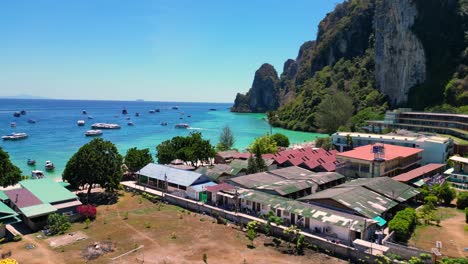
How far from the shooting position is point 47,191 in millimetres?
35938

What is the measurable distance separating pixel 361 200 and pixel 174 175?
22.0 m

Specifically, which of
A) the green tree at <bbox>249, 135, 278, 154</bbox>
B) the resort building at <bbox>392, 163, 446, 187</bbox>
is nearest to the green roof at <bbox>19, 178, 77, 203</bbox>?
the green tree at <bbox>249, 135, 278, 154</bbox>

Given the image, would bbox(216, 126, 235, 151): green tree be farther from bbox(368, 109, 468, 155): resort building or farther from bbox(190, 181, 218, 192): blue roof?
bbox(368, 109, 468, 155): resort building

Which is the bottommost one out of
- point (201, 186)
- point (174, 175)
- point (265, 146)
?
point (201, 186)

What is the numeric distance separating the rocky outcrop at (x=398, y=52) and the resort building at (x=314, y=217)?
3503 inches

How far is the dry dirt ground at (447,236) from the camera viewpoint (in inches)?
1016

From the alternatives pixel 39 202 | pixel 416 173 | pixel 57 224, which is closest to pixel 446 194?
pixel 416 173

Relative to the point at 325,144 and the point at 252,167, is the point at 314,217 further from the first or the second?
the point at 325,144

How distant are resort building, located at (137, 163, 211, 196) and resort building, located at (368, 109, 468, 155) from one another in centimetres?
4368

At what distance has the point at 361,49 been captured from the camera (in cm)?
15862

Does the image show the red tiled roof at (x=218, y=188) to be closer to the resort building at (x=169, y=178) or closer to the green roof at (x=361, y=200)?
the resort building at (x=169, y=178)

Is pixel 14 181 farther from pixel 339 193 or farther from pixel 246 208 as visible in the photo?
pixel 339 193

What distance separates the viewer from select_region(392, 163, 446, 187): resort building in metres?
41.1

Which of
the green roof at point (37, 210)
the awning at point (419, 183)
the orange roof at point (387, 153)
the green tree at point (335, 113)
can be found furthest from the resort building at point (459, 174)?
the green tree at point (335, 113)
